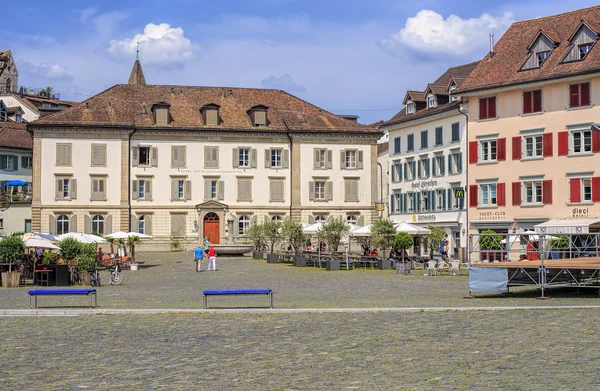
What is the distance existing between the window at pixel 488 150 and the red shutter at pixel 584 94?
6.68 m

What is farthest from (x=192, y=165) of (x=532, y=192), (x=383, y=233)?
(x=383, y=233)

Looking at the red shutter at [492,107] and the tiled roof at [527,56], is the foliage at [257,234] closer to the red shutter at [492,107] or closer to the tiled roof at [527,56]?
the tiled roof at [527,56]

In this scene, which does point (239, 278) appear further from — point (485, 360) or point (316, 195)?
point (316, 195)

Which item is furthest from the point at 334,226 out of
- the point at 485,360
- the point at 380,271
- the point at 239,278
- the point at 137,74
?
the point at 137,74

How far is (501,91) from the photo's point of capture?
55.7 metres

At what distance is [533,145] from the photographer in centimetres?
5384

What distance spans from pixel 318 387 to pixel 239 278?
27.3 m

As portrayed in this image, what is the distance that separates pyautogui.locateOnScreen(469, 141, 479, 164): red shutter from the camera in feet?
188

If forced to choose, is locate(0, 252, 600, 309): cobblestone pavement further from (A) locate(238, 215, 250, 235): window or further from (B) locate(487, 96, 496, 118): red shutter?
(A) locate(238, 215, 250, 235): window

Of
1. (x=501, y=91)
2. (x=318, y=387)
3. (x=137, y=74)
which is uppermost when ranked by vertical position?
(x=137, y=74)

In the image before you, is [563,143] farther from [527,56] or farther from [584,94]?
[527,56]

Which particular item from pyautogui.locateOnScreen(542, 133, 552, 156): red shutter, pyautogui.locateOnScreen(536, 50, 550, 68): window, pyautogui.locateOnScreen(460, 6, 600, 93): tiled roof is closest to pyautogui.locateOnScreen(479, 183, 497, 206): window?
pyautogui.locateOnScreen(542, 133, 552, 156): red shutter

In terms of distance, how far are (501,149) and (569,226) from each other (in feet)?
26.3

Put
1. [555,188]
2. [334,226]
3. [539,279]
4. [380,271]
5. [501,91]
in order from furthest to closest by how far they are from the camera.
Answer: [501,91]
[555,188]
[334,226]
[380,271]
[539,279]
